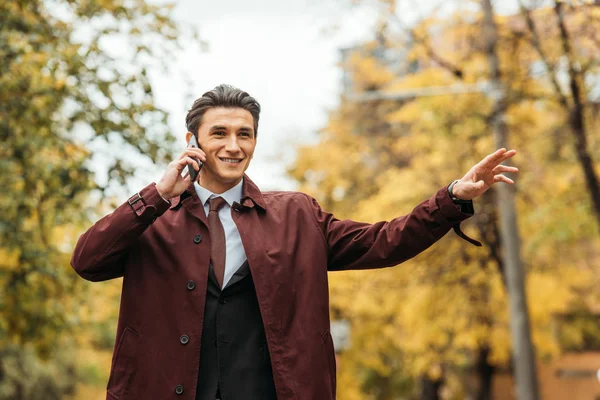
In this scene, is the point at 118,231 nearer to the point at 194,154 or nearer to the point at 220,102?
the point at 194,154

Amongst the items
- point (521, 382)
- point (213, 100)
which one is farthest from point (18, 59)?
point (521, 382)

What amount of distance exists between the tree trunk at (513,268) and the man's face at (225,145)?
948cm

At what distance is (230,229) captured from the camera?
3.32m

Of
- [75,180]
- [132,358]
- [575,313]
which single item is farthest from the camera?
[575,313]

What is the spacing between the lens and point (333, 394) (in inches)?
126

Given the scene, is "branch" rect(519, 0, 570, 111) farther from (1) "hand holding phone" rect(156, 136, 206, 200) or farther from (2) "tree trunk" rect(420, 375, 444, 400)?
(2) "tree trunk" rect(420, 375, 444, 400)

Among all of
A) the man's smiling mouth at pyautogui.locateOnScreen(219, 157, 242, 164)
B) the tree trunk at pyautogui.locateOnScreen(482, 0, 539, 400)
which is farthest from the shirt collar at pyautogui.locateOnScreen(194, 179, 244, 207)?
the tree trunk at pyautogui.locateOnScreen(482, 0, 539, 400)

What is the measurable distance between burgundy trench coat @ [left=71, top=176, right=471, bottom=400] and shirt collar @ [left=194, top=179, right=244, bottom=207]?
0.06 m

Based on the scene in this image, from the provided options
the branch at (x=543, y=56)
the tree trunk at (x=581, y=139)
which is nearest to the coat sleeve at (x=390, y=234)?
the tree trunk at (x=581, y=139)

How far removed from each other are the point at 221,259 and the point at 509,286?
1014cm

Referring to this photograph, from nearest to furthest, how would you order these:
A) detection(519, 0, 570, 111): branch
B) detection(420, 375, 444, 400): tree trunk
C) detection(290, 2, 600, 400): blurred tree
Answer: detection(519, 0, 570, 111): branch → detection(290, 2, 600, 400): blurred tree → detection(420, 375, 444, 400): tree trunk

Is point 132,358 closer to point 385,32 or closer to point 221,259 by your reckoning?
point 221,259

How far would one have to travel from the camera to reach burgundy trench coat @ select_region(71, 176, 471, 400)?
304cm

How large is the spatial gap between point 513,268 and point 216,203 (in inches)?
389
